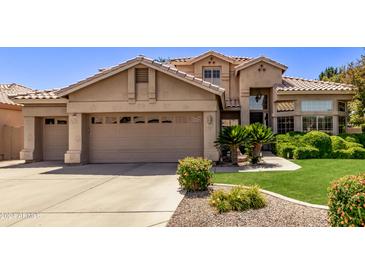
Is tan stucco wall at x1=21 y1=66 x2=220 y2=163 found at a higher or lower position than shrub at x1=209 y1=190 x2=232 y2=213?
higher

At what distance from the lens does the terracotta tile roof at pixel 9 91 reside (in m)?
18.3

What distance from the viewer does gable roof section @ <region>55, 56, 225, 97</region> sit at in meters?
12.6

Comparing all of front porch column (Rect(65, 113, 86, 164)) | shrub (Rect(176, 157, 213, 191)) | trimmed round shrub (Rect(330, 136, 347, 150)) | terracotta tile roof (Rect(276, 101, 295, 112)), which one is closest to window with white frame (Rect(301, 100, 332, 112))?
terracotta tile roof (Rect(276, 101, 295, 112))

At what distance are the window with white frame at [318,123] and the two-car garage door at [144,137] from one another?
8351 mm

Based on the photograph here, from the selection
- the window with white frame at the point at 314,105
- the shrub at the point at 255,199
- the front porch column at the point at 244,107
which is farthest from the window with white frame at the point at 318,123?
the shrub at the point at 255,199

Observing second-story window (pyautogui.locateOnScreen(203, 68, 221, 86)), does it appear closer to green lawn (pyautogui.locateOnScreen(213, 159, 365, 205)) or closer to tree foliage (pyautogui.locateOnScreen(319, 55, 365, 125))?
tree foliage (pyautogui.locateOnScreen(319, 55, 365, 125))

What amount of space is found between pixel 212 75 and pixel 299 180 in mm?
14768

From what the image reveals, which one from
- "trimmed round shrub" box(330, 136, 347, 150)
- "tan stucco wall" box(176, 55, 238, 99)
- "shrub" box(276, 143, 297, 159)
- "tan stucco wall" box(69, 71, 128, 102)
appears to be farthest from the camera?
"tan stucco wall" box(176, 55, 238, 99)

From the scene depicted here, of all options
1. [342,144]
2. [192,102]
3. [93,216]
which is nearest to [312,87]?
[342,144]

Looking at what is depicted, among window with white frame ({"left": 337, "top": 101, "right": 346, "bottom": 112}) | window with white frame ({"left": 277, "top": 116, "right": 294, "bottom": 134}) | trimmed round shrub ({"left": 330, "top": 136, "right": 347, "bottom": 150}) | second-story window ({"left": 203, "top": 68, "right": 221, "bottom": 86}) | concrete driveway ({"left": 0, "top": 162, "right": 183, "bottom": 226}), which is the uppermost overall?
second-story window ({"left": 203, "top": 68, "right": 221, "bottom": 86})

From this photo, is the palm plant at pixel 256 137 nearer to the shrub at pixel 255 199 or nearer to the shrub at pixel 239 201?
the shrub at pixel 255 199

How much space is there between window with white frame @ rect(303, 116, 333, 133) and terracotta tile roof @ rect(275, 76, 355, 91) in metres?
1.99

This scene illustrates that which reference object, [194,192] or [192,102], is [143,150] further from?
[194,192]

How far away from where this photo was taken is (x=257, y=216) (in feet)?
16.7
